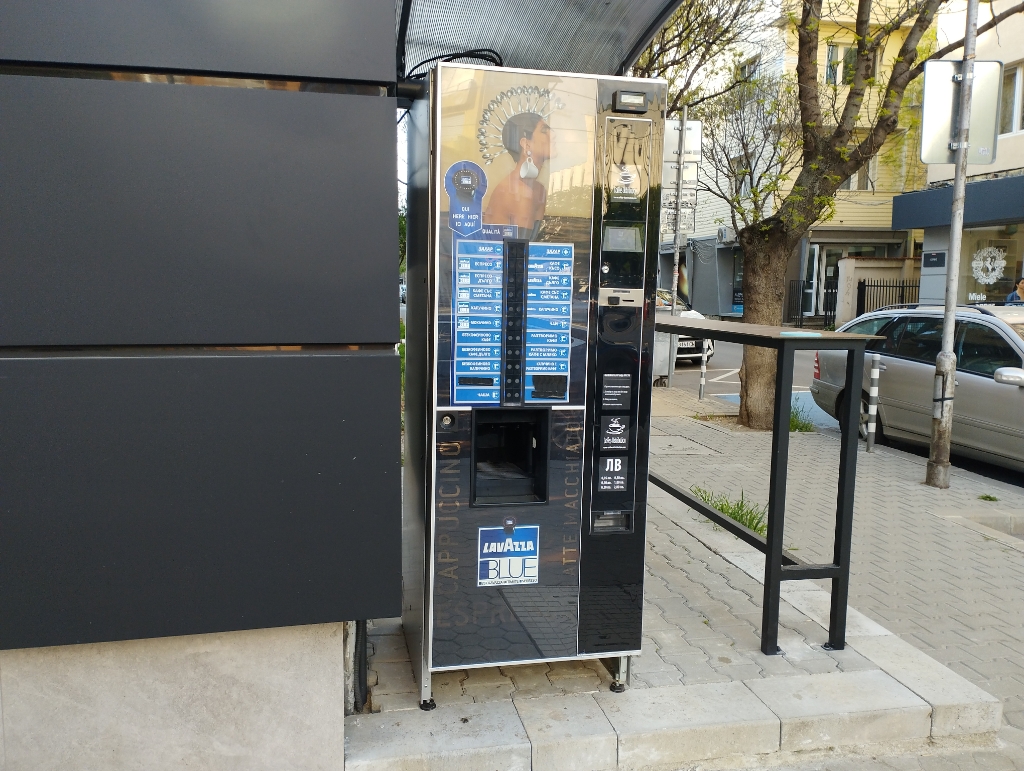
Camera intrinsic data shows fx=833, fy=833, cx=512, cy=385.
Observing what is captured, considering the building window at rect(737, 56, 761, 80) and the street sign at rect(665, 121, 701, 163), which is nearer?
the street sign at rect(665, 121, 701, 163)

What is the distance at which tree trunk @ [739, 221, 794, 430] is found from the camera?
31.3ft

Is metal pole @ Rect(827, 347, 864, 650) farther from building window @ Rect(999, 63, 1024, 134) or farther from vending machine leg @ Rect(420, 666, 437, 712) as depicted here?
building window @ Rect(999, 63, 1024, 134)

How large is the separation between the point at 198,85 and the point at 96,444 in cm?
110

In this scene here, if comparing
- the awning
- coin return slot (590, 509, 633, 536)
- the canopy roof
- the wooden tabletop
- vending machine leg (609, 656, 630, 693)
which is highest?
the awning

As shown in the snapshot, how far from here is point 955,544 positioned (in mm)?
5852

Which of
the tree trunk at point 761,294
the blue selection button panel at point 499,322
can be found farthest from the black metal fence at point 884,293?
A: the blue selection button panel at point 499,322

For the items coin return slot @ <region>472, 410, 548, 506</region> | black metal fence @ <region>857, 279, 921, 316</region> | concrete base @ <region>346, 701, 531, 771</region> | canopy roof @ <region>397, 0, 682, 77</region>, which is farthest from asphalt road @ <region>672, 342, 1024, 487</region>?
black metal fence @ <region>857, 279, 921, 316</region>

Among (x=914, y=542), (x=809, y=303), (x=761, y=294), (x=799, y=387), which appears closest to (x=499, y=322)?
(x=914, y=542)

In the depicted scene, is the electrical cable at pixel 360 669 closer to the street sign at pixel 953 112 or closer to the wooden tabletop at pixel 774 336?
the wooden tabletop at pixel 774 336

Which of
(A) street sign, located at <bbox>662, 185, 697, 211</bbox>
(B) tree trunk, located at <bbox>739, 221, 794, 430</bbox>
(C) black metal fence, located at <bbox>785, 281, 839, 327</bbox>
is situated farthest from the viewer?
(C) black metal fence, located at <bbox>785, 281, 839, 327</bbox>

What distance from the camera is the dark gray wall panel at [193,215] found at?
Answer: 7.75 feet

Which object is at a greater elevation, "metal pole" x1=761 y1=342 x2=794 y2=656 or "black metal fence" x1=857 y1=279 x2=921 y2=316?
"black metal fence" x1=857 y1=279 x2=921 y2=316

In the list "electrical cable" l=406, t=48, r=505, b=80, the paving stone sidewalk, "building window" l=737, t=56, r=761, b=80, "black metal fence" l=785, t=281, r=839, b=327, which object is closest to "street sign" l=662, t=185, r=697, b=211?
"building window" l=737, t=56, r=761, b=80

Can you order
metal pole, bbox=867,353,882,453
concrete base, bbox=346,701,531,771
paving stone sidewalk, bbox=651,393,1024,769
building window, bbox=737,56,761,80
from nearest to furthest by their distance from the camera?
1. concrete base, bbox=346,701,531,771
2. paving stone sidewalk, bbox=651,393,1024,769
3. metal pole, bbox=867,353,882,453
4. building window, bbox=737,56,761,80
